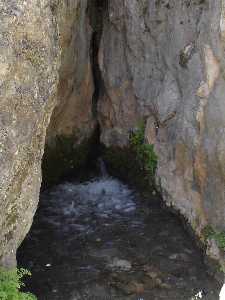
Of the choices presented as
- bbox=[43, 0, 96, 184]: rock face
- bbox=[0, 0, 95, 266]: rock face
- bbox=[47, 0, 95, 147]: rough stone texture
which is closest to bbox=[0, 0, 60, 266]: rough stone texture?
bbox=[0, 0, 95, 266]: rock face

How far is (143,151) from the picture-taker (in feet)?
35.0

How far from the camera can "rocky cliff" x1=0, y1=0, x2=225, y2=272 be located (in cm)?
623

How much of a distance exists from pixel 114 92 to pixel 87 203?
2.61 m

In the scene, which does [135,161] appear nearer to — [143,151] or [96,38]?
[143,151]

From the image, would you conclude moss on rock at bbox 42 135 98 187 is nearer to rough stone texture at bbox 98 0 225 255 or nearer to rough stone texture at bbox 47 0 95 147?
rough stone texture at bbox 47 0 95 147

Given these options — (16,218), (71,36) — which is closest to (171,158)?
(71,36)

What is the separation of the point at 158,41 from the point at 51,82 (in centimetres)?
382

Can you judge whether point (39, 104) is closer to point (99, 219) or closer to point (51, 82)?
point (51, 82)

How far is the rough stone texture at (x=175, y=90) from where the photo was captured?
25.8 feet

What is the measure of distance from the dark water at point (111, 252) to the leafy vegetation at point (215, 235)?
20.5 inches

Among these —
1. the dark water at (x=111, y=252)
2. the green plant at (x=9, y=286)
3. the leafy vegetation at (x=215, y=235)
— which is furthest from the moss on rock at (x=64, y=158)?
the green plant at (x=9, y=286)

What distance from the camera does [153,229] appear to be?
31.1ft

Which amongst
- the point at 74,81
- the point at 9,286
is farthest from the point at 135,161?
the point at 9,286

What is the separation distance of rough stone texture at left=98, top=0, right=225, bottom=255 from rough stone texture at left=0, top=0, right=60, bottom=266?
249 cm
